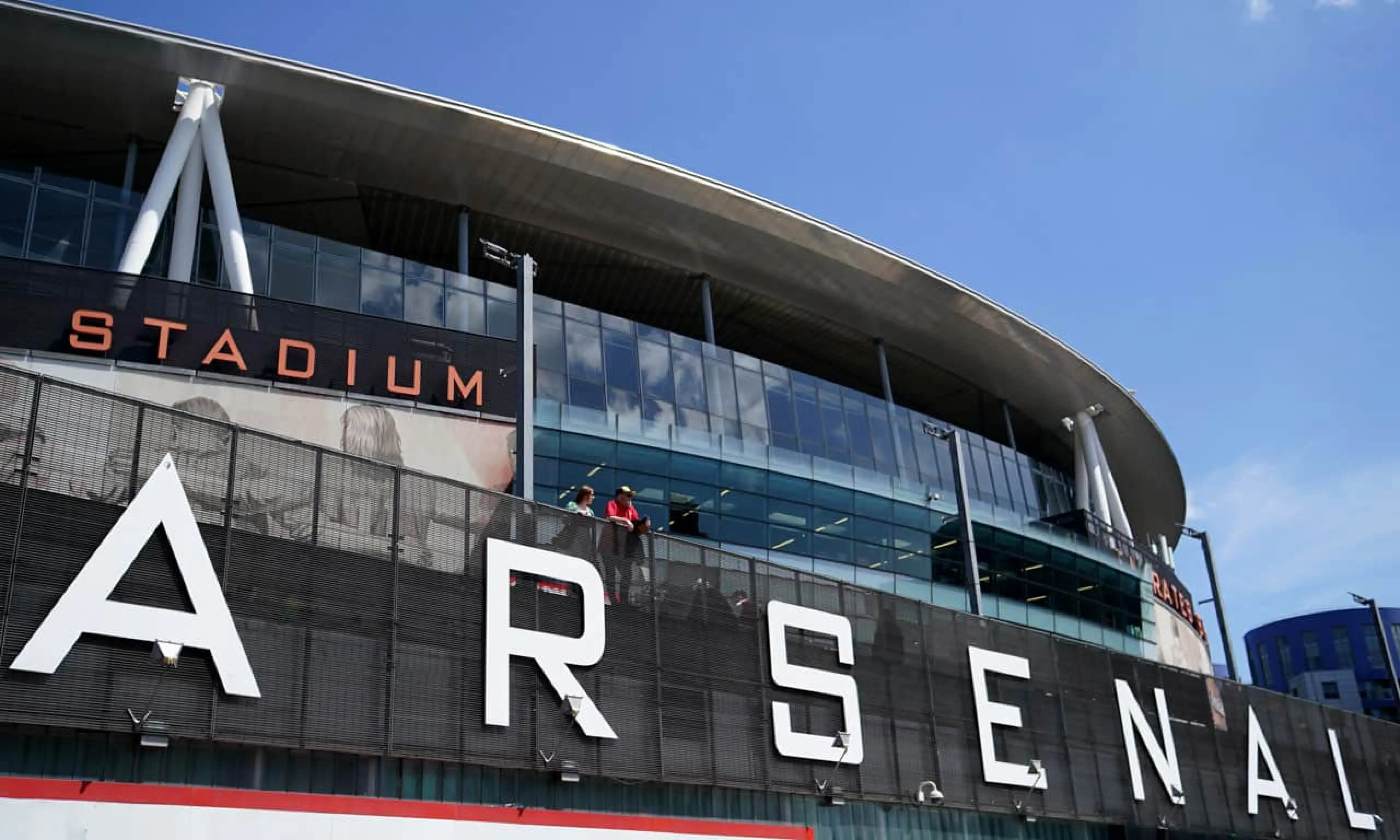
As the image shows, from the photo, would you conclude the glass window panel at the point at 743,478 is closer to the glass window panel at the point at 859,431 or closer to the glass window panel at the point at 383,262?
the glass window panel at the point at 859,431

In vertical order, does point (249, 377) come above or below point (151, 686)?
above

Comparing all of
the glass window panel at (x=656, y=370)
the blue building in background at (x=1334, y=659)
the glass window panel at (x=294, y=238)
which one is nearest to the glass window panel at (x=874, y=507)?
the glass window panel at (x=656, y=370)

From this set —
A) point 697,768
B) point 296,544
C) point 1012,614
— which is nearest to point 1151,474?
point 1012,614

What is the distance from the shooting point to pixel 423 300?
3300 cm

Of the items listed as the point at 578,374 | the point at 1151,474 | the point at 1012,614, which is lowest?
the point at 1012,614

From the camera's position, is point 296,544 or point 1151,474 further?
point 1151,474

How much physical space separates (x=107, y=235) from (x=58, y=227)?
1.22 m

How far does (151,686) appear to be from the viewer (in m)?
10.6

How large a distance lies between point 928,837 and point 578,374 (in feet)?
61.9

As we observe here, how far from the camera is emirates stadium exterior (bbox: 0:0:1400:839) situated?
36.0 ft

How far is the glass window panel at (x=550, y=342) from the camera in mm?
33594

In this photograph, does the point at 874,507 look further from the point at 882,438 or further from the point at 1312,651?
the point at 1312,651

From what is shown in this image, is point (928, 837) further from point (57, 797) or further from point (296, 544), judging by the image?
point (57, 797)

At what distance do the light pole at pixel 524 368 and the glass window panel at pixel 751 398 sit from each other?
19.6 meters
